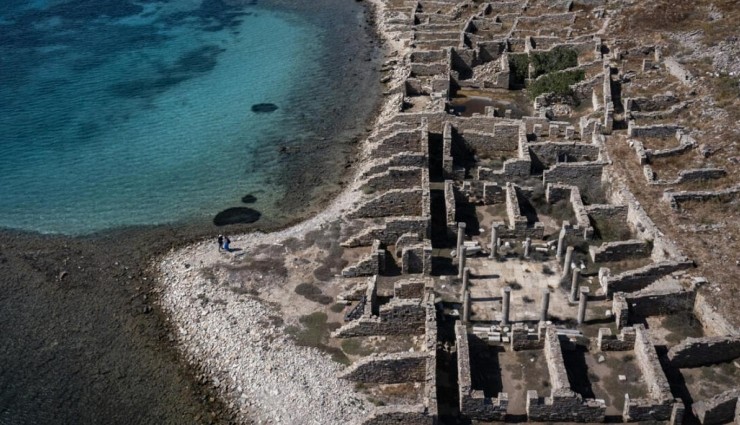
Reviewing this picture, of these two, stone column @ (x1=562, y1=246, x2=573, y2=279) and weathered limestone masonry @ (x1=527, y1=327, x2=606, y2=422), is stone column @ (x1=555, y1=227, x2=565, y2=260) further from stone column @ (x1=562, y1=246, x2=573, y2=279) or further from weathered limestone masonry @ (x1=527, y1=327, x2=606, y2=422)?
weathered limestone masonry @ (x1=527, y1=327, x2=606, y2=422)

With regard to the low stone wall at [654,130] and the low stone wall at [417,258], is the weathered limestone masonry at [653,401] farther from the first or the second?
the low stone wall at [654,130]

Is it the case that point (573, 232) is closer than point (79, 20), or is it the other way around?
point (573, 232)

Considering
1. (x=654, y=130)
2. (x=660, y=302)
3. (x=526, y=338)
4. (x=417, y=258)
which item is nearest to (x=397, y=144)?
(x=417, y=258)

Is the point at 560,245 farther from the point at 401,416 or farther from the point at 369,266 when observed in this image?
the point at 401,416

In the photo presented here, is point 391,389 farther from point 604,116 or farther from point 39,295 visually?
point 604,116

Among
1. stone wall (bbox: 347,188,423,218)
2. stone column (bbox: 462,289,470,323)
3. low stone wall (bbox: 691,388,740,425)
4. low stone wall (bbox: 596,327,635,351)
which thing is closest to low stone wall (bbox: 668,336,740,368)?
low stone wall (bbox: 596,327,635,351)

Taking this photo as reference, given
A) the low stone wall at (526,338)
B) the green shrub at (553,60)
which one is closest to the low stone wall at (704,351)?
the low stone wall at (526,338)

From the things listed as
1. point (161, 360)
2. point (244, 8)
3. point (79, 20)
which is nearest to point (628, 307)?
point (161, 360)
